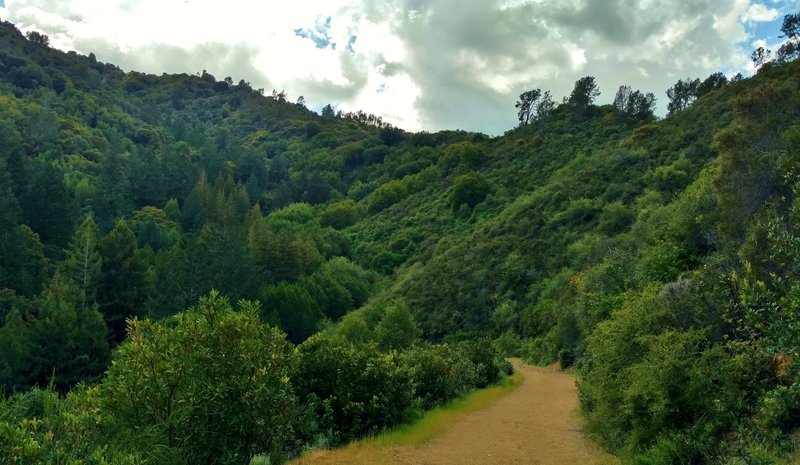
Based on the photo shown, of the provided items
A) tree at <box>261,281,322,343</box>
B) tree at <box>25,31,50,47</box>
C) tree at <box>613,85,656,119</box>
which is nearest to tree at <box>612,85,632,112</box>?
tree at <box>613,85,656,119</box>

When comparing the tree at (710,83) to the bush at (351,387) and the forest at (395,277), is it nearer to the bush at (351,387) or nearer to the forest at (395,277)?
the forest at (395,277)

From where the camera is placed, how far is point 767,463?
5.20 metres

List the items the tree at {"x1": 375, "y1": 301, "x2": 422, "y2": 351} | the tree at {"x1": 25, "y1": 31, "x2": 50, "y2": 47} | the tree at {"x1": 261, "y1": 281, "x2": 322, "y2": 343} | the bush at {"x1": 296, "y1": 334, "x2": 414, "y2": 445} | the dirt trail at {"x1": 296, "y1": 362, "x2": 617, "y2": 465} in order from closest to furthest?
the dirt trail at {"x1": 296, "y1": 362, "x2": 617, "y2": 465} → the bush at {"x1": 296, "y1": 334, "x2": 414, "y2": 445} → the tree at {"x1": 375, "y1": 301, "x2": 422, "y2": 351} → the tree at {"x1": 261, "y1": 281, "x2": 322, "y2": 343} → the tree at {"x1": 25, "y1": 31, "x2": 50, "y2": 47}

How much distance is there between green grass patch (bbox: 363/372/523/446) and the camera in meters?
12.0

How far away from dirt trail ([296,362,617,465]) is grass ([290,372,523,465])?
0.02 m

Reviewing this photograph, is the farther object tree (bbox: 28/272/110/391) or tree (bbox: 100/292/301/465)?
tree (bbox: 28/272/110/391)

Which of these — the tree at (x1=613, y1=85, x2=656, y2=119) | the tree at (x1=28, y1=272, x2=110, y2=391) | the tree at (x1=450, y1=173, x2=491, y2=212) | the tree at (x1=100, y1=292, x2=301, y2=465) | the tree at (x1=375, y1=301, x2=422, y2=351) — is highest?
the tree at (x1=613, y1=85, x2=656, y2=119)

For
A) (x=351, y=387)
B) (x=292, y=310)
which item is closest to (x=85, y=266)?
(x=292, y=310)

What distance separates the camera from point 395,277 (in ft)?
206

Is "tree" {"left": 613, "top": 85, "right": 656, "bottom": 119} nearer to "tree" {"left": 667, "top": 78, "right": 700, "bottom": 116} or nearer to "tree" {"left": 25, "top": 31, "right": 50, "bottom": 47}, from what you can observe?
"tree" {"left": 667, "top": 78, "right": 700, "bottom": 116}

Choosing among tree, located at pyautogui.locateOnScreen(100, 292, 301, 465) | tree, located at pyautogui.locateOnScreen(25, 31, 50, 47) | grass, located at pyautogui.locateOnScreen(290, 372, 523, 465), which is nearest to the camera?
tree, located at pyautogui.locateOnScreen(100, 292, 301, 465)

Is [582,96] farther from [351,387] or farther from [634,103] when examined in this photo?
[351,387]

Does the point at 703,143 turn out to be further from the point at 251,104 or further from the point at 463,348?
the point at 251,104

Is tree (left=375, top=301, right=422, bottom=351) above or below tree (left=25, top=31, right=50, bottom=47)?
below
